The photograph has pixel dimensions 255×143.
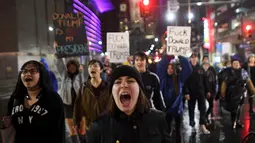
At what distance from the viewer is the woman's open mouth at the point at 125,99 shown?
2.07 m

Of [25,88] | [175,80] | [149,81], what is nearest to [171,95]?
[175,80]

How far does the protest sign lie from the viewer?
21.5 ft

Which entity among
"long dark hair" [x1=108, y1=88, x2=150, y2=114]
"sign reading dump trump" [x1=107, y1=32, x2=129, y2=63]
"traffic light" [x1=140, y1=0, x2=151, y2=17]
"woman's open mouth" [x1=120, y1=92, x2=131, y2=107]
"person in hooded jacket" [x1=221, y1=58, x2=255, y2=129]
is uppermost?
"traffic light" [x1=140, y1=0, x2=151, y2=17]

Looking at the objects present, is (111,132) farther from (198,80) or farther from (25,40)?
(25,40)

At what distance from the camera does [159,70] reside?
20.9 feet

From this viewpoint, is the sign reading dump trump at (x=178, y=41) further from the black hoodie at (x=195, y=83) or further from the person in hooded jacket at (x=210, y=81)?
the person in hooded jacket at (x=210, y=81)

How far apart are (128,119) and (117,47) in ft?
21.0

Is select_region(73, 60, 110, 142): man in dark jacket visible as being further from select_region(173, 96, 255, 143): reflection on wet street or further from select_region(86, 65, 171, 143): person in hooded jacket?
select_region(173, 96, 255, 143): reflection on wet street

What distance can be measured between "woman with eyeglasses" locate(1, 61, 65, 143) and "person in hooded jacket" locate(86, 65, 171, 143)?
43.0 inches

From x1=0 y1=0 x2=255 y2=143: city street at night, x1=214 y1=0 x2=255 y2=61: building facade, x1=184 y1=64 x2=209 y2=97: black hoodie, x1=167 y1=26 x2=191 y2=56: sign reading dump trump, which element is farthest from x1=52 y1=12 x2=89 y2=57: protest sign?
x1=214 y1=0 x2=255 y2=61: building facade

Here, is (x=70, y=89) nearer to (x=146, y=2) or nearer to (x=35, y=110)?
(x=35, y=110)

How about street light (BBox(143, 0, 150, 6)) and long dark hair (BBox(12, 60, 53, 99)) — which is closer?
long dark hair (BBox(12, 60, 53, 99))

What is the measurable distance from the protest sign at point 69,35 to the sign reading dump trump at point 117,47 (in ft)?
5.37

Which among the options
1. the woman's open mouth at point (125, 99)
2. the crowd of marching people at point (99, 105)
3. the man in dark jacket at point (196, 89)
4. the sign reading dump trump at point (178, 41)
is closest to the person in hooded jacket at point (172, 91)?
the crowd of marching people at point (99, 105)
